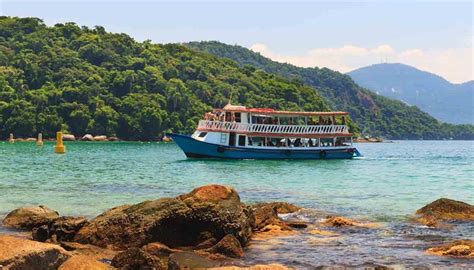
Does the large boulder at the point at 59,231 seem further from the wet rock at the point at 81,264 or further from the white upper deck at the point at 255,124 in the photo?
Answer: the white upper deck at the point at 255,124

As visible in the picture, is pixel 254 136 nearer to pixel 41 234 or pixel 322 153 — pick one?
pixel 322 153

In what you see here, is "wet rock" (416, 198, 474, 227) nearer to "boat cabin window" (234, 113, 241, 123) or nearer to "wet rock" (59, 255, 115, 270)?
"wet rock" (59, 255, 115, 270)

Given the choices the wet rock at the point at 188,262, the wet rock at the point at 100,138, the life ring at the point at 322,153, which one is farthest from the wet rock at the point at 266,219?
the wet rock at the point at 100,138

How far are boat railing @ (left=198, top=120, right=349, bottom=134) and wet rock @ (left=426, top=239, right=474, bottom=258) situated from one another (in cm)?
3625

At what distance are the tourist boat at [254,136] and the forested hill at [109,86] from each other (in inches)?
2456

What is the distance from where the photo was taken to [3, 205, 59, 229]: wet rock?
13.8 meters

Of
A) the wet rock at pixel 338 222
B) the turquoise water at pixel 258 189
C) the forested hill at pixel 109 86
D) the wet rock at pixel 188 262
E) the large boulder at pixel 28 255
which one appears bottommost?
the turquoise water at pixel 258 189

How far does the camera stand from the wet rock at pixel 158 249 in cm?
1112

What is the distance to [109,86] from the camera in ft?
397

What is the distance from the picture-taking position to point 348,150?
53.6m

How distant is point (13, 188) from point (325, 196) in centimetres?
1332

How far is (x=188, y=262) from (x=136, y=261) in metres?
1.02

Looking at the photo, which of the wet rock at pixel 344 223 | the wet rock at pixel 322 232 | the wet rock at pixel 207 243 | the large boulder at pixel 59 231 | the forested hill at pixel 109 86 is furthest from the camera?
the forested hill at pixel 109 86

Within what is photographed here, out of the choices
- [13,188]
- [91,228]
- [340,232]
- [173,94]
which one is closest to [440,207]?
[340,232]
